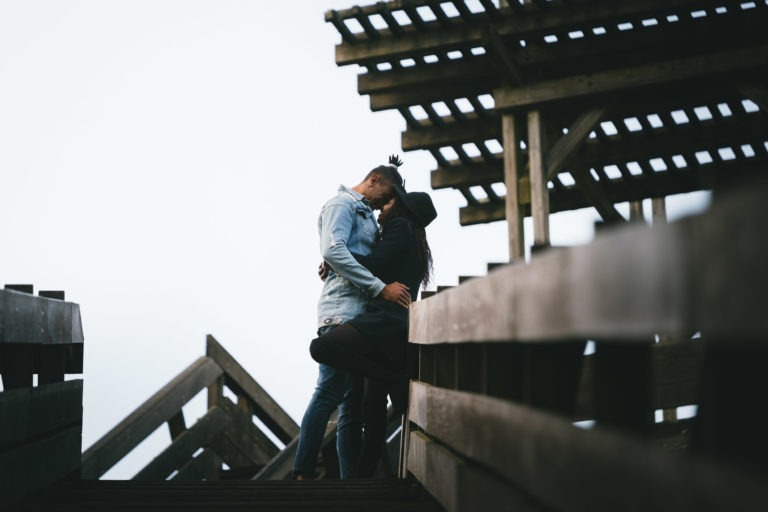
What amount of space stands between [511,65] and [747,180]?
7.47 m

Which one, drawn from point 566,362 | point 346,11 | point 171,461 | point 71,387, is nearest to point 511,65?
point 346,11

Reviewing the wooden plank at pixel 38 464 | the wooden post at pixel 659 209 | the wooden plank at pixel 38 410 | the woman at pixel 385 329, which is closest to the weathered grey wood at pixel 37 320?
the wooden plank at pixel 38 410

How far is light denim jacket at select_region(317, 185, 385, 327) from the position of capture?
4707 mm

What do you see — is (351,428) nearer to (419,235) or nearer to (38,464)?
(419,235)

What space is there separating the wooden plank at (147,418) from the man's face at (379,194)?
2584mm

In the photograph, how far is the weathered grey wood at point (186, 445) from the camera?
7281 millimetres

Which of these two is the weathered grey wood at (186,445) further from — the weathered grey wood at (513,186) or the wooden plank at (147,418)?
the weathered grey wood at (513,186)

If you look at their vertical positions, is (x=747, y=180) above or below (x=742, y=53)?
below

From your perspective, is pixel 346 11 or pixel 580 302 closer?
pixel 580 302

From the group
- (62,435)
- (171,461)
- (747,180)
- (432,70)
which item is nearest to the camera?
(747,180)

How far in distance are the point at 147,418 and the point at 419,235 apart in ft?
9.55

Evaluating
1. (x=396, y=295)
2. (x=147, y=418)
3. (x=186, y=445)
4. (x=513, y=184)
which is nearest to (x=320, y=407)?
(x=396, y=295)

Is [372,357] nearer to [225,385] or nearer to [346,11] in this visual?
[225,385]

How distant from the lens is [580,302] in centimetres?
161
